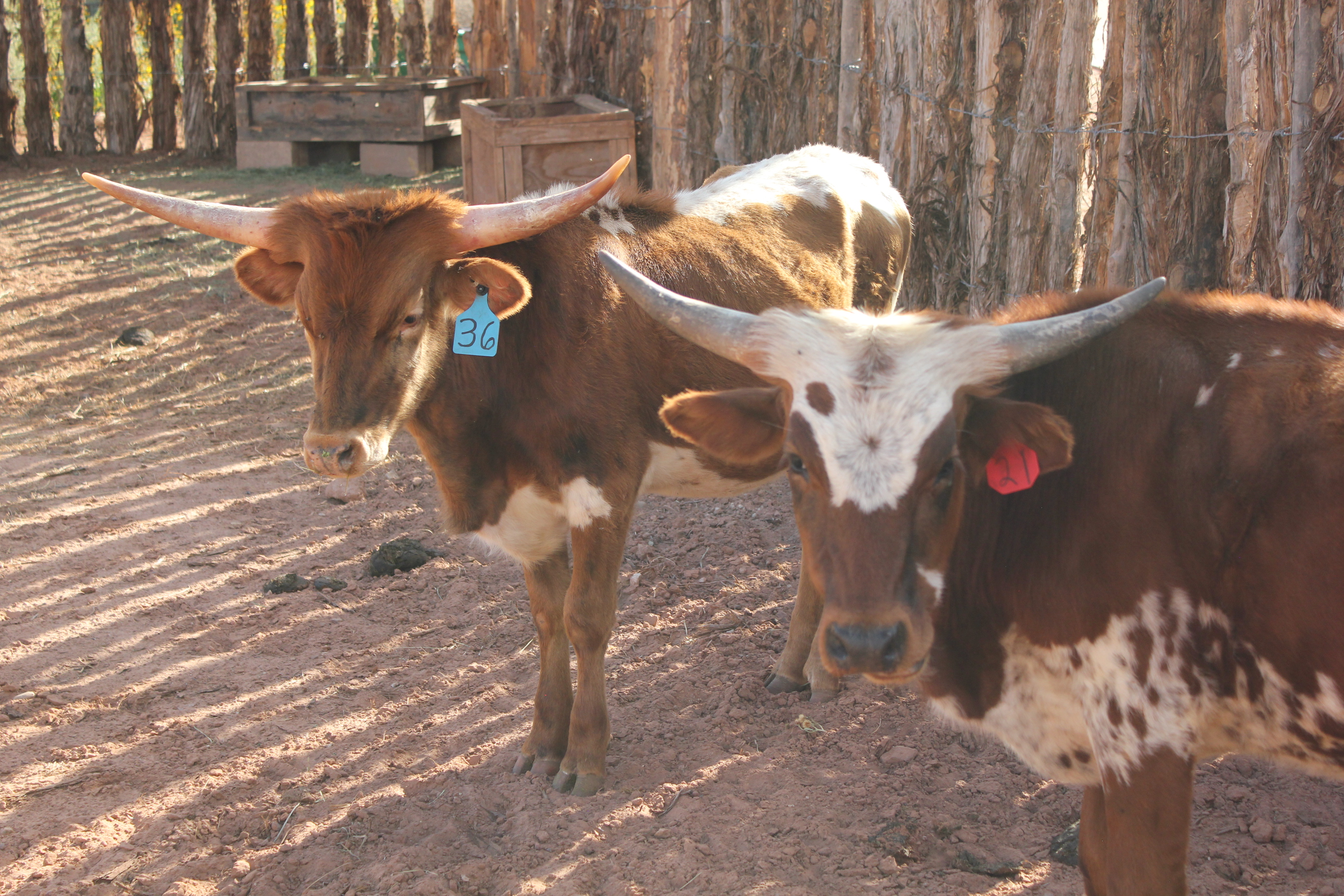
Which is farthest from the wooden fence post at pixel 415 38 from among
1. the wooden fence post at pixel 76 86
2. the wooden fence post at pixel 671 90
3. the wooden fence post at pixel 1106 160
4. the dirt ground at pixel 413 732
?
the wooden fence post at pixel 1106 160

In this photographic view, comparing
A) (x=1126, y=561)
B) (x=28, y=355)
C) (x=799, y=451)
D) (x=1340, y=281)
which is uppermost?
(x=1340, y=281)

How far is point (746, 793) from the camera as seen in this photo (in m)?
4.01

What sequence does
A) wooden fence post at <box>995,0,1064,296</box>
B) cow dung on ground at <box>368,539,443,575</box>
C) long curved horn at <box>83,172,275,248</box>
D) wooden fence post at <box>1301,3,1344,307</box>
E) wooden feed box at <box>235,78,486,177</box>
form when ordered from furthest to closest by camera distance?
wooden feed box at <box>235,78,486,177</box>, cow dung on ground at <box>368,539,443,575</box>, wooden fence post at <box>995,0,1064,296</box>, long curved horn at <box>83,172,275,248</box>, wooden fence post at <box>1301,3,1344,307</box>

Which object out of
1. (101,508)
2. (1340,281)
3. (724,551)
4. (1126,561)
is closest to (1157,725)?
(1126,561)

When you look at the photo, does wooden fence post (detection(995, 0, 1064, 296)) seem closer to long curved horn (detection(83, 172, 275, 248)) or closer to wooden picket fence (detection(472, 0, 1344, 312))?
wooden picket fence (detection(472, 0, 1344, 312))

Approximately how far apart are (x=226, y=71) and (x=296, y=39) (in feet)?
3.17

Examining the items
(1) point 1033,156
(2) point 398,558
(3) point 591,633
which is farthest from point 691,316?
(2) point 398,558

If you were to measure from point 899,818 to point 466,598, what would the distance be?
8.33 feet

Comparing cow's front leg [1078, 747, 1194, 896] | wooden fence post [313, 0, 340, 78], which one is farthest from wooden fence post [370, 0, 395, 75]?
cow's front leg [1078, 747, 1194, 896]

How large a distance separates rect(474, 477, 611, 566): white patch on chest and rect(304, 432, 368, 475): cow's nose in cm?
62

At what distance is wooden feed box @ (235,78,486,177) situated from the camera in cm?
1291

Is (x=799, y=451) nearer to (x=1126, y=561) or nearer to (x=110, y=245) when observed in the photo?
(x=1126, y=561)

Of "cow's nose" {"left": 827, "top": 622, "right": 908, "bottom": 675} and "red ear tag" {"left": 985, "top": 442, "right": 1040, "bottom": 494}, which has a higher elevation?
"red ear tag" {"left": 985, "top": 442, "right": 1040, "bottom": 494}

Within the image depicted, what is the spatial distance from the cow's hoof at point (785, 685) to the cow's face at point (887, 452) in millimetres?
1893
